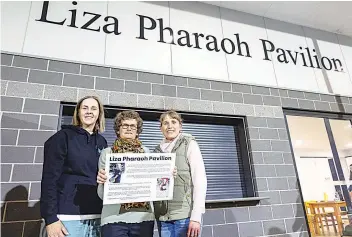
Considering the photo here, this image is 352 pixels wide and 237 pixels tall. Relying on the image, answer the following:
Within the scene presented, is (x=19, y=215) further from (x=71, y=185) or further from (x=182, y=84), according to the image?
(x=182, y=84)

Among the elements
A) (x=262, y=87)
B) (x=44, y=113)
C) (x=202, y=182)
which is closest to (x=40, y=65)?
(x=44, y=113)

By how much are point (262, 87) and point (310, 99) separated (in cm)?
73

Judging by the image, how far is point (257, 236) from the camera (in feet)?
7.12

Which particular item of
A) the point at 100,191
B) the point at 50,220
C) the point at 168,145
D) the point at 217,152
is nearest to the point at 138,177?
the point at 100,191

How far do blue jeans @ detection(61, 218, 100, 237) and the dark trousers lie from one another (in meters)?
0.07

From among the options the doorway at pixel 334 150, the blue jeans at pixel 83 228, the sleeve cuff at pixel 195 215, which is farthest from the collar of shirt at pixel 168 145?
the doorway at pixel 334 150

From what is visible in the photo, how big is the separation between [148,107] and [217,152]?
88cm

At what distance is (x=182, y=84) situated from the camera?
2463mm

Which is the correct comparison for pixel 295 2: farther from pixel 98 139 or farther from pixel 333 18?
pixel 98 139

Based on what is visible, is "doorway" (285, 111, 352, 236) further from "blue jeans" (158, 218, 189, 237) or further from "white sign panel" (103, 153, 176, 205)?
"white sign panel" (103, 153, 176, 205)

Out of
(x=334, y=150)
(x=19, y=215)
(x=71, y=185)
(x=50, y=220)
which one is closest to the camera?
(x=50, y=220)

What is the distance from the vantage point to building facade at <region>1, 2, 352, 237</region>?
1.88 m

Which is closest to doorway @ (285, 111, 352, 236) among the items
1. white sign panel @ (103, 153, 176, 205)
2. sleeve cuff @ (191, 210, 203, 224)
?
sleeve cuff @ (191, 210, 203, 224)

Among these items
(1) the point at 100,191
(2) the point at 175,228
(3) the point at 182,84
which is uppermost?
(3) the point at 182,84
